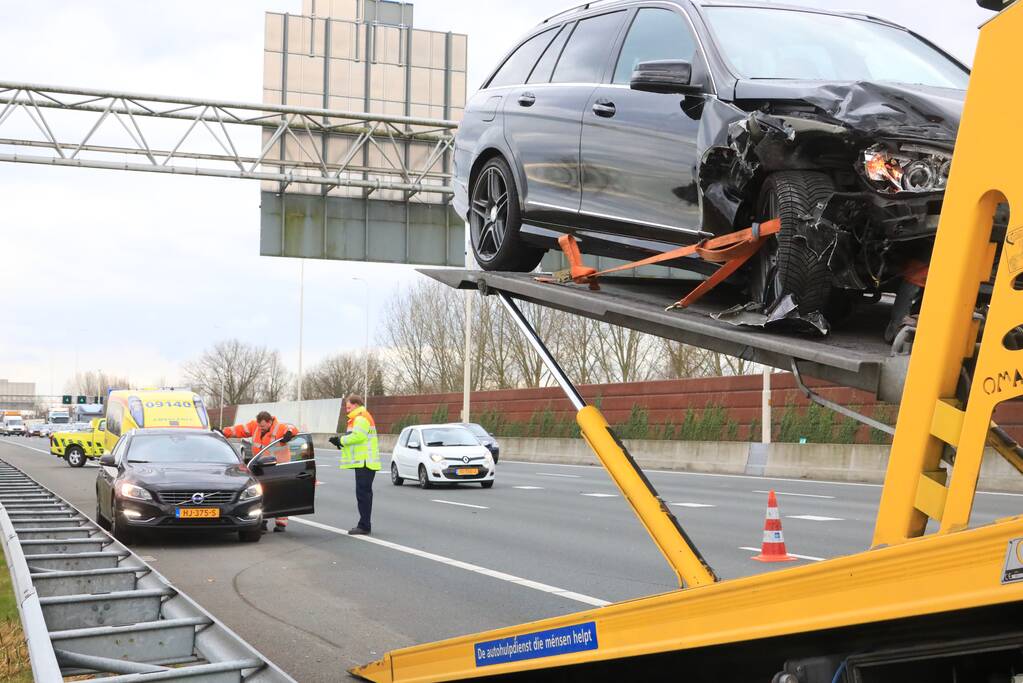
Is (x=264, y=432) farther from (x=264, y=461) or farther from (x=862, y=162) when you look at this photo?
(x=862, y=162)

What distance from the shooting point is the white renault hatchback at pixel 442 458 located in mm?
24984

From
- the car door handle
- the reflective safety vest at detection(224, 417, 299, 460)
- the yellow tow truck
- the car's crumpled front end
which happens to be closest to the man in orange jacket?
the reflective safety vest at detection(224, 417, 299, 460)

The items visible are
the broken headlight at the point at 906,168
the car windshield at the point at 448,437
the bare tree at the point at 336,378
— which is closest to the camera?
the broken headlight at the point at 906,168

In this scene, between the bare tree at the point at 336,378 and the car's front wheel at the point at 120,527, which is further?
the bare tree at the point at 336,378

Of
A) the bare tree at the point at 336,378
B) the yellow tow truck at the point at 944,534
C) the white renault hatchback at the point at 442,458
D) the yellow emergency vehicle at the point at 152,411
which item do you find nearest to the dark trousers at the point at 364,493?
the white renault hatchback at the point at 442,458

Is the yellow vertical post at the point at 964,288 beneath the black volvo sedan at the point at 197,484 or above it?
above

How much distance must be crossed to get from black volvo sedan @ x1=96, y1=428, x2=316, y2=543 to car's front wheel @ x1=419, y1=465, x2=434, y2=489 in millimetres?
10060

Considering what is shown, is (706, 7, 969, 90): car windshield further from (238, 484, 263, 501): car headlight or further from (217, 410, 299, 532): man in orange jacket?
(217, 410, 299, 532): man in orange jacket

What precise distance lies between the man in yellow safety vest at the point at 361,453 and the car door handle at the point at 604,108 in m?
9.04

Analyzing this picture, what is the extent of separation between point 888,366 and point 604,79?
293 centimetres

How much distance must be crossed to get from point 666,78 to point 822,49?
2.34ft

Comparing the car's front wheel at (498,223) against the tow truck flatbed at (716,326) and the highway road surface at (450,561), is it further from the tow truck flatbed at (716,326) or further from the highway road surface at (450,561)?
the highway road surface at (450,561)

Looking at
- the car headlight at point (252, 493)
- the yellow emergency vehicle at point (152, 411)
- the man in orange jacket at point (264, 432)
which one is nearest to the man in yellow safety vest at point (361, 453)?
the man in orange jacket at point (264, 432)

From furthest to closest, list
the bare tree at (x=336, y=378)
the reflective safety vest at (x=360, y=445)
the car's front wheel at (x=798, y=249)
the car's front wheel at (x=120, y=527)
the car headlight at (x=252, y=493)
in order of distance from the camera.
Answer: the bare tree at (x=336, y=378)
the reflective safety vest at (x=360, y=445)
the car headlight at (x=252, y=493)
the car's front wheel at (x=120, y=527)
the car's front wheel at (x=798, y=249)
